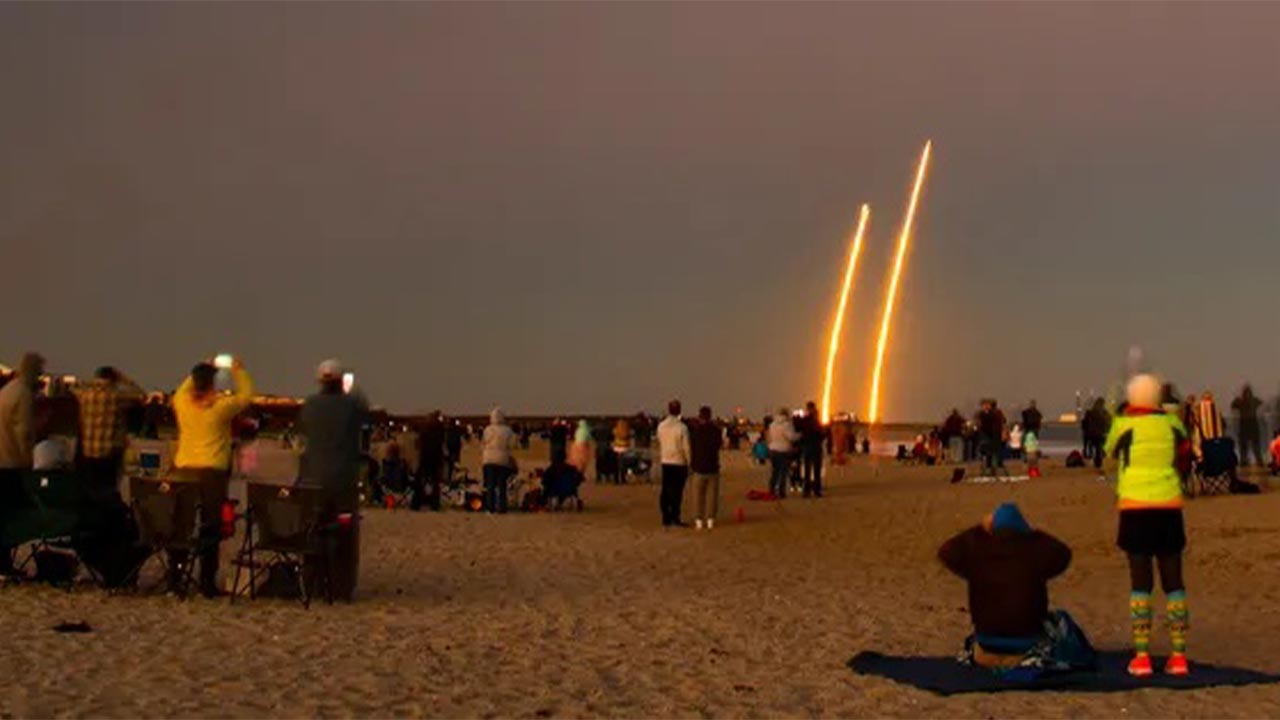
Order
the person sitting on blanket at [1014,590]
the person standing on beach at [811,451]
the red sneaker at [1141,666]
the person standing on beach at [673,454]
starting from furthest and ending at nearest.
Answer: the person standing on beach at [811,451]
the person standing on beach at [673,454]
the red sneaker at [1141,666]
the person sitting on blanket at [1014,590]

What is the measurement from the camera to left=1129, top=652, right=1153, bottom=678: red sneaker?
31.3 ft

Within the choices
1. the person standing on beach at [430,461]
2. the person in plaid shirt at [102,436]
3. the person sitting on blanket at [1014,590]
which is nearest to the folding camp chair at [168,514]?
the person in plaid shirt at [102,436]

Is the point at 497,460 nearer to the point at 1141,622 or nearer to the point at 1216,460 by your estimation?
the point at 1216,460

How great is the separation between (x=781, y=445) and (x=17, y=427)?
56.7ft

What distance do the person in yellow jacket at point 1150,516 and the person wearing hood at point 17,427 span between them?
852 cm

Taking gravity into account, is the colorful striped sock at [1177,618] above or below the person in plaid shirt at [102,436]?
below

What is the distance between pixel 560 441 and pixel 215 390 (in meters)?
24.2

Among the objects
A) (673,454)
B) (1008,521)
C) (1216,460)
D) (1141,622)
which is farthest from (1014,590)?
(1216,460)

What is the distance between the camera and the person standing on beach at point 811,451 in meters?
30.8

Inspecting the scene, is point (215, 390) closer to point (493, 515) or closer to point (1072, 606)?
point (1072, 606)

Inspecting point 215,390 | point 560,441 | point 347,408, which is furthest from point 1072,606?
point 560,441

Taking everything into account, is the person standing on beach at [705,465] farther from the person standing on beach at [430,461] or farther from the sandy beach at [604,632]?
the person standing on beach at [430,461]

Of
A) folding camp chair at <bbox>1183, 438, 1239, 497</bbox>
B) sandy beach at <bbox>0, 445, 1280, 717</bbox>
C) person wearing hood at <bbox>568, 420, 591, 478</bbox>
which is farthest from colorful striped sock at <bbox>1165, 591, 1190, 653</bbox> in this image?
person wearing hood at <bbox>568, 420, 591, 478</bbox>

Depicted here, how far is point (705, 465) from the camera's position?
2292cm
